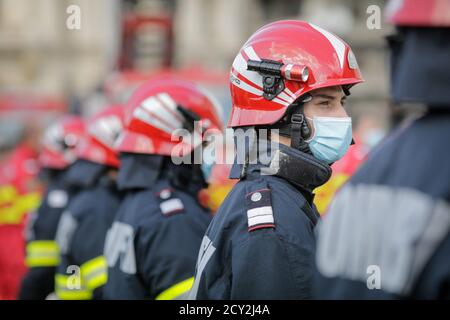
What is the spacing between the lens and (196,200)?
14.7ft

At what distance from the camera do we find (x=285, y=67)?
3.21m

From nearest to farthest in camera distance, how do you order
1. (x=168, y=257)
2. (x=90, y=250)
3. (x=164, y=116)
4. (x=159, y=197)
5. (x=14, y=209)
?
(x=168, y=257) → (x=159, y=197) → (x=164, y=116) → (x=90, y=250) → (x=14, y=209)

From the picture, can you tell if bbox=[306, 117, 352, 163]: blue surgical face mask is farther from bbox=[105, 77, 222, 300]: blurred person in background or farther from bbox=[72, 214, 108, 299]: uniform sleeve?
bbox=[72, 214, 108, 299]: uniform sleeve

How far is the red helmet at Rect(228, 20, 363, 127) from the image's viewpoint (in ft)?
10.6

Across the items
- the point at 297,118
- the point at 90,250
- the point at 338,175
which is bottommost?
the point at 90,250

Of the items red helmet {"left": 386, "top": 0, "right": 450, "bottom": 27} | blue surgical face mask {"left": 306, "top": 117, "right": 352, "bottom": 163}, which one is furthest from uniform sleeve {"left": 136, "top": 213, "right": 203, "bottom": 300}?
red helmet {"left": 386, "top": 0, "right": 450, "bottom": 27}

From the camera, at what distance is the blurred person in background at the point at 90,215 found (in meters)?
5.49

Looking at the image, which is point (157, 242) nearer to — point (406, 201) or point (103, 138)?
point (406, 201)

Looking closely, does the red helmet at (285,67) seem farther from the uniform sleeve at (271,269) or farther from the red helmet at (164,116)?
the red helmet at (164,116)

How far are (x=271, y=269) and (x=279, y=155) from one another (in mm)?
526

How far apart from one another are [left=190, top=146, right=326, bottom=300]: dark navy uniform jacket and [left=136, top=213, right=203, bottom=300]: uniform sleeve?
32.2 inches

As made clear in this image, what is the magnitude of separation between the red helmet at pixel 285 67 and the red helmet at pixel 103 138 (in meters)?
3.19

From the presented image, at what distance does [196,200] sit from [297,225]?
1562mm

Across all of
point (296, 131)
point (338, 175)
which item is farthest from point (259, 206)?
point (338, 175)
